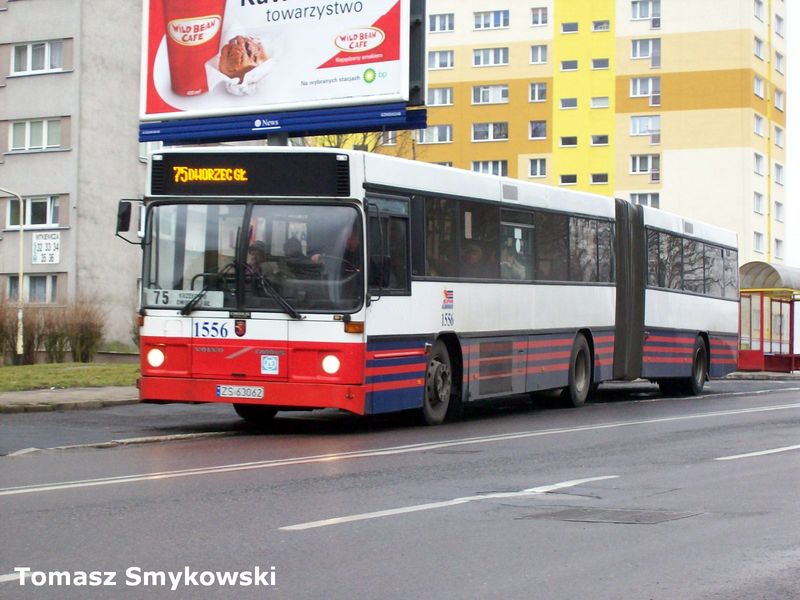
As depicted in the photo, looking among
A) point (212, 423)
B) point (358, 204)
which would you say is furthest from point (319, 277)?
point (212, 423)

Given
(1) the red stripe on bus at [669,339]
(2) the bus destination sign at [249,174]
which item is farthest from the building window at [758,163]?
(2) the bus destination sign at [249,174]

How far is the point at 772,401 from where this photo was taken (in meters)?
24.4

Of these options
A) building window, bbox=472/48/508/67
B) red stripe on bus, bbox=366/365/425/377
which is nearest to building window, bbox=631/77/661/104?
building window, bbox=472/48/508/67

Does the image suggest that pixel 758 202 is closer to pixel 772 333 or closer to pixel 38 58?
pixel 772 333

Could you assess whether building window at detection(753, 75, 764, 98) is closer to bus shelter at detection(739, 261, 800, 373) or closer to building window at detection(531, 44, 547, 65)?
building window at detection(531, 44, 547, 65)

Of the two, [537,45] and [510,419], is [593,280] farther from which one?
[537,45]

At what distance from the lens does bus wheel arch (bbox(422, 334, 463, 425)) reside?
57.3ft

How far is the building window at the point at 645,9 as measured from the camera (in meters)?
83.8

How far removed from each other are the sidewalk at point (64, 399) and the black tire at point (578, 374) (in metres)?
6.71

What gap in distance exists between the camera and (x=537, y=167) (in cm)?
8675

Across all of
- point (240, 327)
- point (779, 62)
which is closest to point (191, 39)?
point (240, 327)

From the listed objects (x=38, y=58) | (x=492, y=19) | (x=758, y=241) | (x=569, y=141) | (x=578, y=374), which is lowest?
(x=578, y=374)

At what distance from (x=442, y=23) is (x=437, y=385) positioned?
248ft

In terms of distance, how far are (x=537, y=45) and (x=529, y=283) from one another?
227ft
